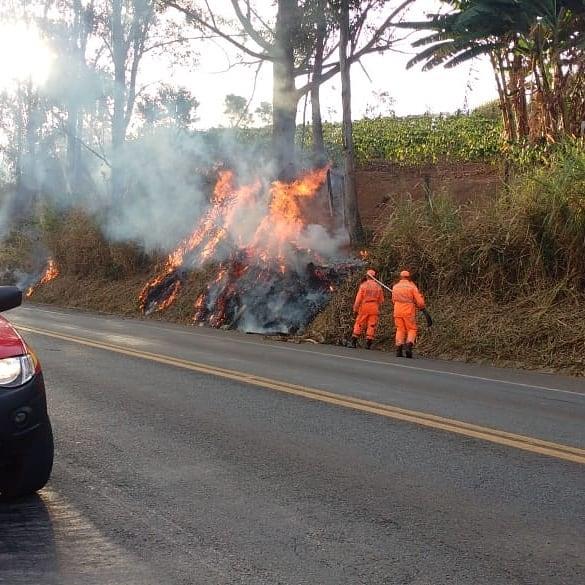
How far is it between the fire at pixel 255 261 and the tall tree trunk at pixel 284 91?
0.88m

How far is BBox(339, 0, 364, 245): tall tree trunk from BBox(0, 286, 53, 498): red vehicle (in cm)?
1650

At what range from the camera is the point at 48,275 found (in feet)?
117

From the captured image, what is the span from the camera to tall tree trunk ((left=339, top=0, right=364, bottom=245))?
21.0 m

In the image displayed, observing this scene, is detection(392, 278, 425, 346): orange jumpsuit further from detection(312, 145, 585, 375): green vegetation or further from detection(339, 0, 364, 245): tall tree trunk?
detection(339, 0, 364, 245): tall tree trunk

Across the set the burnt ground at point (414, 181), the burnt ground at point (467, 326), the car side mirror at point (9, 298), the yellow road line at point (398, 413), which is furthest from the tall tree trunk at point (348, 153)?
the car side mirror at point (9, 298)

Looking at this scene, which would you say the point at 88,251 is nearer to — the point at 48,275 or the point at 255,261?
the point at 48,275

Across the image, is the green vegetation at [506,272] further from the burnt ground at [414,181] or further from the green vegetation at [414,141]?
the green vegetation at [414,141]

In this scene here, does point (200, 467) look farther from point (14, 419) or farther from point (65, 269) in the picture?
point (65, 269)

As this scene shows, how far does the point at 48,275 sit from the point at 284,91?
16.7 m

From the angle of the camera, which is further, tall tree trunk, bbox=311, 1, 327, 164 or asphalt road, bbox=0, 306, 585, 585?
tall tree trunk, bbox=311, 1, 327, 164

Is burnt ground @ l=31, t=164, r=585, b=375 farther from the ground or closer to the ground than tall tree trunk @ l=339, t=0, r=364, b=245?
closer to the ground

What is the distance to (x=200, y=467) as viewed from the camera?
5.86m

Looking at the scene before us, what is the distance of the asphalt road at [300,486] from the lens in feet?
13.1

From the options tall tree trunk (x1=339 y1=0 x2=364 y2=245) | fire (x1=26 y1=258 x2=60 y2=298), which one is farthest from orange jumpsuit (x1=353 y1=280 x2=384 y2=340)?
fire (x1=26 y1=258 x2=60 y2=298)
